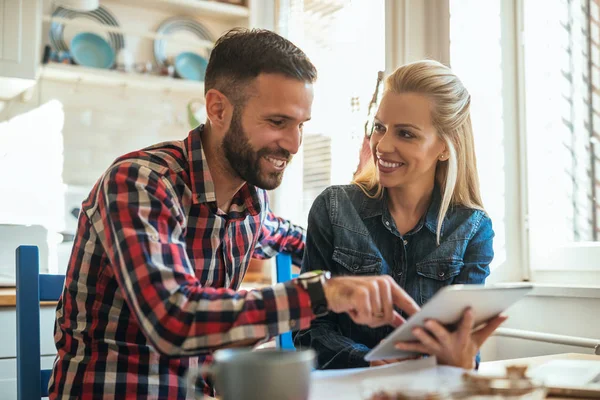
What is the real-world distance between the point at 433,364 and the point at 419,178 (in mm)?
616

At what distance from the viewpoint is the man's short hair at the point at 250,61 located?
133 centimetres

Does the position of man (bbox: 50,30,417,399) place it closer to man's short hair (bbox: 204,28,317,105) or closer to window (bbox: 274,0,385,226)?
man's short hair (bbox: 204,28,317,105)

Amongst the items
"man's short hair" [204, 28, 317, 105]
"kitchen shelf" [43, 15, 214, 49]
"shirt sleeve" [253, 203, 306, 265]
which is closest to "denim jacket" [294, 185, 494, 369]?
"shirt sleeve" [253, 203, 306, 265]

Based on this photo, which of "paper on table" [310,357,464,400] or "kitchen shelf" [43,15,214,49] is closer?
"paper on table" [310,357,464,400]

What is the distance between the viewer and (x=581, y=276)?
1864 mm

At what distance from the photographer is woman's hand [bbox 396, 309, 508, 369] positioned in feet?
3.12

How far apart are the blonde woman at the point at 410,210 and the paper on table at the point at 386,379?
37 centimetres

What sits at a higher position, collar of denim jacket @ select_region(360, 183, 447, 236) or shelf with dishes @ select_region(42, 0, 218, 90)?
shelf with dishes @ select_region(42, 0, 218, 90)

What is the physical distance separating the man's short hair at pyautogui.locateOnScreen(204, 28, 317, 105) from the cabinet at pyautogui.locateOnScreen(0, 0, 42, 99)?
6.31 feet

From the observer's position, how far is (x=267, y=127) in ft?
4.39

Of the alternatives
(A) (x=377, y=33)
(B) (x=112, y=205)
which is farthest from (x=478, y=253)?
(A) (x=377, y=33)

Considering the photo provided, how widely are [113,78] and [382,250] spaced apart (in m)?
2.35

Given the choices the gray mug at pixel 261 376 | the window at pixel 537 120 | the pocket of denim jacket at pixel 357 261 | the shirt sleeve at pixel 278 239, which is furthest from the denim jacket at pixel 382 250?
the gray mug at pixel 261 376

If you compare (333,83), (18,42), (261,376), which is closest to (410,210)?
(261,376)
